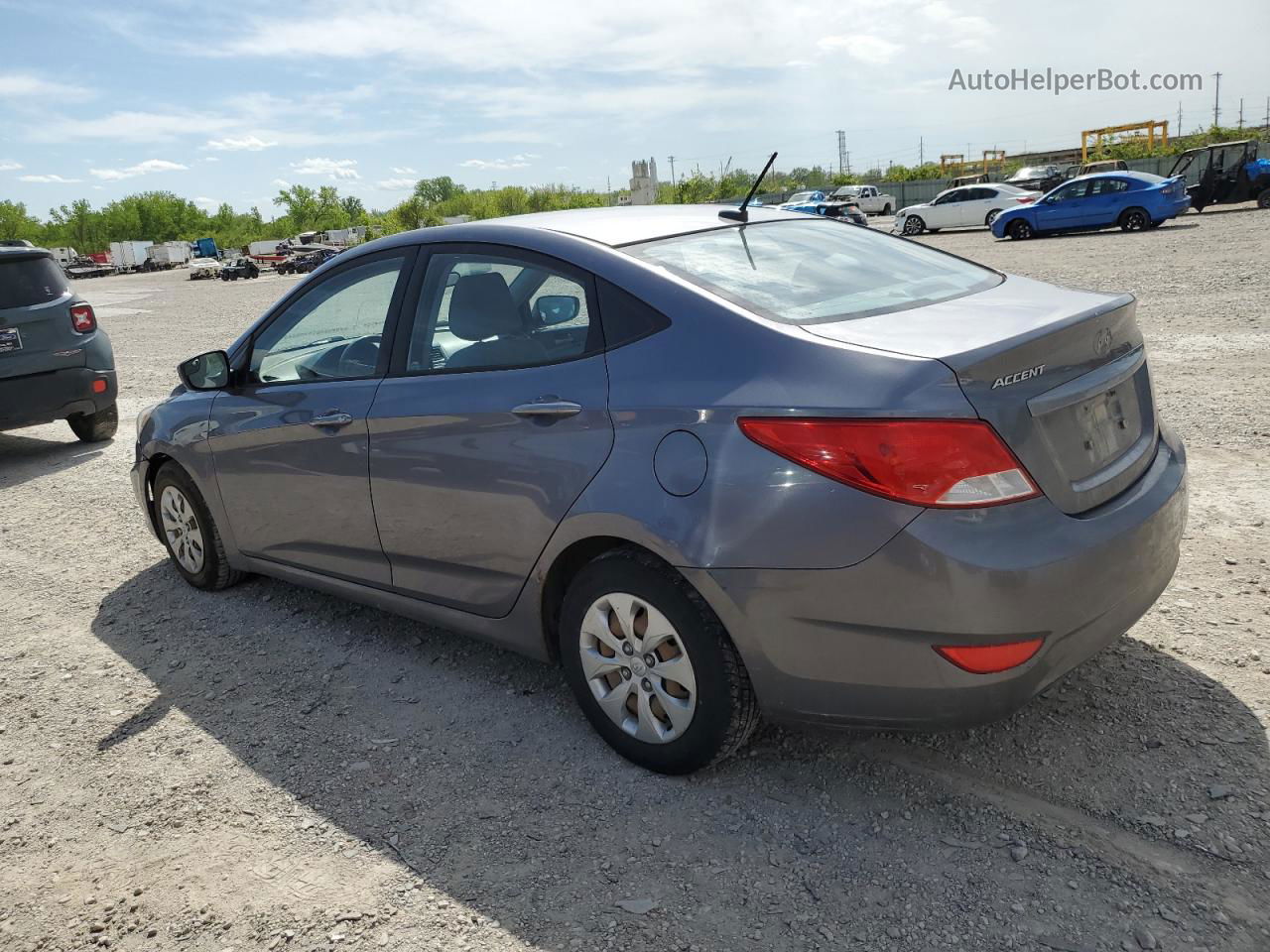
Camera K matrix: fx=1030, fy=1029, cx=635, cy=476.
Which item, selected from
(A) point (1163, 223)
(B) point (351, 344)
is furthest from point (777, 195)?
(B) point (351, 344)

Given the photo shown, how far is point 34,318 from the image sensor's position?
27.1ft

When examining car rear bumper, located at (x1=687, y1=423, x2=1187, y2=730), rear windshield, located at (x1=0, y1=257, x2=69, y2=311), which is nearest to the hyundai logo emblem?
car rear bumper, located at (x1=687, y1=423, x2=1187, y2=730)

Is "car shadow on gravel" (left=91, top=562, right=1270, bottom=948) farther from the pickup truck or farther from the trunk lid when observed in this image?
the pickup truck

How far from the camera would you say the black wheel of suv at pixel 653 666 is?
278 centimetres

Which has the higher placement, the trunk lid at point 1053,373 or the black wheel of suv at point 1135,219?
the trunk lid at point 1053,373

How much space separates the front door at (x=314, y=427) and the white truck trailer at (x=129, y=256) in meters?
101

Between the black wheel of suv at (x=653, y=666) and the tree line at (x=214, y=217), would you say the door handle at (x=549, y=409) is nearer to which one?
the black wheel of suv at (x=653, y=666)

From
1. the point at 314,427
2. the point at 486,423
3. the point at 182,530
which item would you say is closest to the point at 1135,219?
the point at 182,530

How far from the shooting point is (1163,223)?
82.7 ft

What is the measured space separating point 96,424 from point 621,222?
286 inches

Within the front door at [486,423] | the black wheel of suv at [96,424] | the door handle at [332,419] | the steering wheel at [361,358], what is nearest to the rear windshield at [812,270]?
the front door at [486,423]

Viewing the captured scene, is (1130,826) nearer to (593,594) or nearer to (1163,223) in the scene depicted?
(593,594)

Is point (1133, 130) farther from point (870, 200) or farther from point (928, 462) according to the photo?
point (928, 462)

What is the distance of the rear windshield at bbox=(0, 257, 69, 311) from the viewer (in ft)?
27.0
